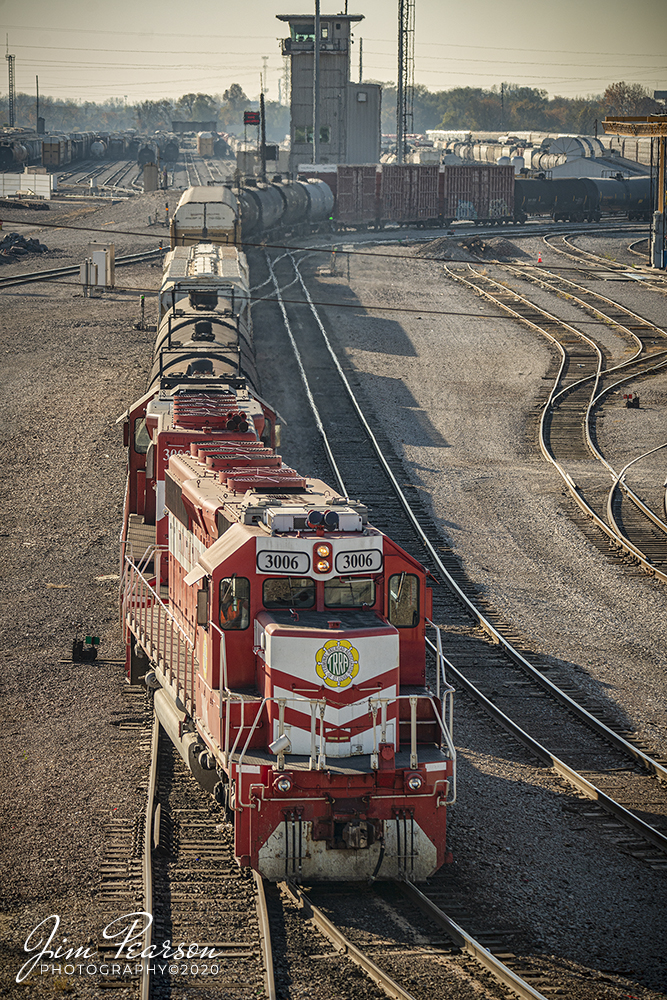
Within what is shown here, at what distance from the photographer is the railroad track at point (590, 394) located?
2573 cm

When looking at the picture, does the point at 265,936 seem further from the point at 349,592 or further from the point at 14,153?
the point at 14,153

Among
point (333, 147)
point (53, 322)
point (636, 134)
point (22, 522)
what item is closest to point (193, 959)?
point (22, 522)

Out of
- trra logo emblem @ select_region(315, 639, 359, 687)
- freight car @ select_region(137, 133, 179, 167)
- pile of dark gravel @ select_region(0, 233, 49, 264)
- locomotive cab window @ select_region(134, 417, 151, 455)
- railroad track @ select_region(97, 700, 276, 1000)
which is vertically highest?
freight car @ select_region(137, 133, 179, 167)

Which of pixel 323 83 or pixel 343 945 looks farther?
pixel 323 83

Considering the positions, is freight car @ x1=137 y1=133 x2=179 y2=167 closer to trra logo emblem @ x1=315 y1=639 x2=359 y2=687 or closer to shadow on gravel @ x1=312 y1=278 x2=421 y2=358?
shadow on gravel @ x1=312 y1=278 x2=421 y2=358

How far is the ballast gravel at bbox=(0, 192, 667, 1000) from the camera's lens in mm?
11336

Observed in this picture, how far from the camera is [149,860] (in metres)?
11.6

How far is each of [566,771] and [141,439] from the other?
927 cm

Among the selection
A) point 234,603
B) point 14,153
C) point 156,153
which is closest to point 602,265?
point 234,603

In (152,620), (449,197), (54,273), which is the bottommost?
(152,620)

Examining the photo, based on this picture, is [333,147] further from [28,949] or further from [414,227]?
[28,949]

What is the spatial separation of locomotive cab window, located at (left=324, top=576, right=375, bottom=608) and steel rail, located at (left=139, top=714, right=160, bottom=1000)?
10.6 ft

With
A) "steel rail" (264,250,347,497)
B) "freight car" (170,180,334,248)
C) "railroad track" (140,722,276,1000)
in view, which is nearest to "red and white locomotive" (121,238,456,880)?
"railroad track" (140,722,276,1000)

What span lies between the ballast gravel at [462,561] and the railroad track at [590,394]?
725 mm
